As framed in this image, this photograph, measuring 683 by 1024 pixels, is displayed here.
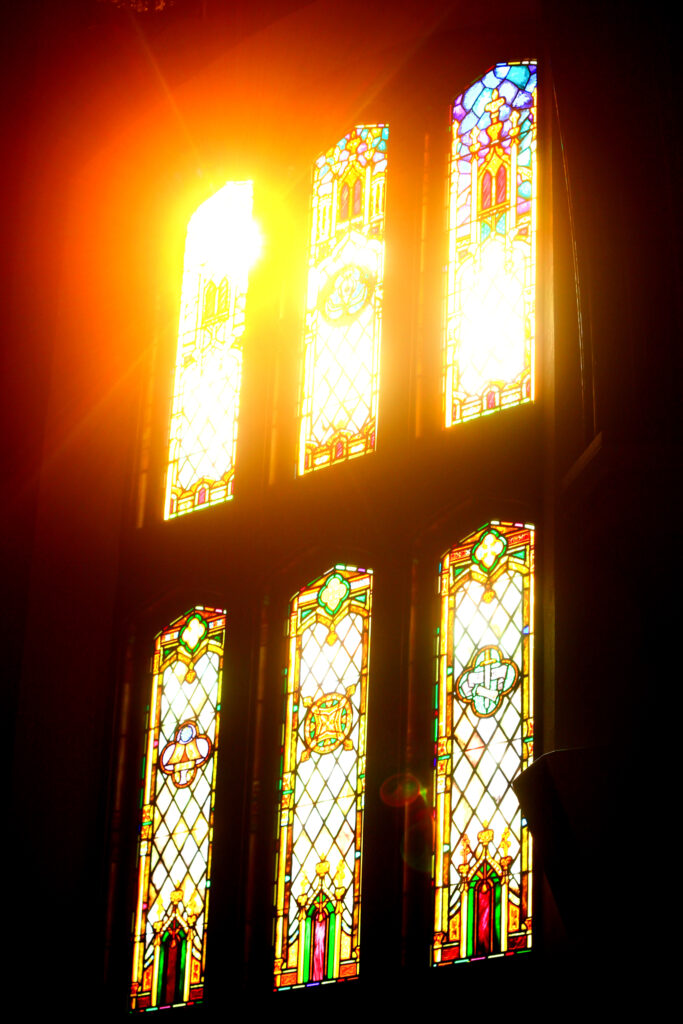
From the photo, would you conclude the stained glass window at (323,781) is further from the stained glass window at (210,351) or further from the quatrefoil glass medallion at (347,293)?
the quatrefoil glass medallion at (347,293)

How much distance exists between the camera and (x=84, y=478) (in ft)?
23.6

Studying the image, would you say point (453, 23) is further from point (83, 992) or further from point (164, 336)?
point (83, 992)

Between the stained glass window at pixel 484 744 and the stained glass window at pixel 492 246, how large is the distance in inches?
25.9

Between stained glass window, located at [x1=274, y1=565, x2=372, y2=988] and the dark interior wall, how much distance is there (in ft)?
0.40

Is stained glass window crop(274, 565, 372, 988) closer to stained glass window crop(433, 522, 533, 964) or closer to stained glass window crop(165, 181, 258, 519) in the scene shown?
stained glass window crop(433, 522, 533, 964)

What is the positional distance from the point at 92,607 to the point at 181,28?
2866mm

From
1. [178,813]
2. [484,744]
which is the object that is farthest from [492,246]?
[178,813]

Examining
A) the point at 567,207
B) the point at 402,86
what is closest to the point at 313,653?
the point at 567,207

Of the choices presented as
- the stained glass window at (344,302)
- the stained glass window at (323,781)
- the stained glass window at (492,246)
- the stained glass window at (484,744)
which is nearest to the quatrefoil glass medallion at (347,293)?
the stained glass window at (344,302)

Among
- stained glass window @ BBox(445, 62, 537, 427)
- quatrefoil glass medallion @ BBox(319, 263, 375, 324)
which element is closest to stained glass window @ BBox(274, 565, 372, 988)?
stained glass window @ BBox(445, 62, 537, 427)

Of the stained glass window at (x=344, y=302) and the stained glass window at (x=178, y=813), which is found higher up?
the stained glass window at (x=344, y=302)

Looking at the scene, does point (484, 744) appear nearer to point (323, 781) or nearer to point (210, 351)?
point (323, 781)

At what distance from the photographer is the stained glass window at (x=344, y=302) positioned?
6.54 meters

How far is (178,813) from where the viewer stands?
6.40 meters
